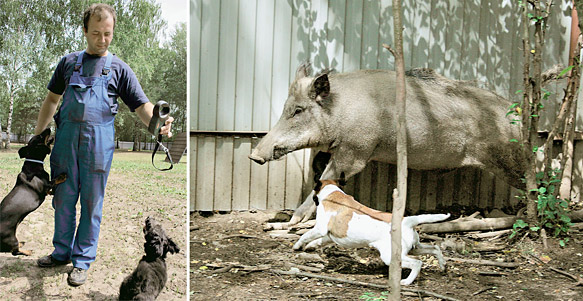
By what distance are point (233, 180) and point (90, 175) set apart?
2.95 meters

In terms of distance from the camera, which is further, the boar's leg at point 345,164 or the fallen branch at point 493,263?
the boar's leg at point 345,164

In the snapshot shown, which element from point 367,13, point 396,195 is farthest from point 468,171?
point 396,195

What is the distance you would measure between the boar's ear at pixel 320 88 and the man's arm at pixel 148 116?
77.1 inches

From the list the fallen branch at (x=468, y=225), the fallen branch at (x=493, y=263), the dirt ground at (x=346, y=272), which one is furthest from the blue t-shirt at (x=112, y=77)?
the fallen branch at (x=468, y=225)

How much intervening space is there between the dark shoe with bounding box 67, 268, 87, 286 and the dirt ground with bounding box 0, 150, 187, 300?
0.11 feet

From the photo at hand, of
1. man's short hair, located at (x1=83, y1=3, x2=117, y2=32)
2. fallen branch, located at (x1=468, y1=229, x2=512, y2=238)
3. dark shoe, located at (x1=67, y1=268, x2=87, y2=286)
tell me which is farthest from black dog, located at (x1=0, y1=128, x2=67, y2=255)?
fallen branch, located at (x1=468, y1=229, x2=512, y2=238)

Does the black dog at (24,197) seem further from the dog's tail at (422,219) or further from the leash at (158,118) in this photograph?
the dog's tail at (422,219)

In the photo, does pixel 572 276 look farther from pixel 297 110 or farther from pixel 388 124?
pixel 297 110

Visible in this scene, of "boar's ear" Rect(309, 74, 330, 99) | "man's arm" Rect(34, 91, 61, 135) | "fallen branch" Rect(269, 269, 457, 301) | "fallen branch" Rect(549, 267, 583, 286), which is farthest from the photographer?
"boar's ear" Rect(309, 74, 330, 99)

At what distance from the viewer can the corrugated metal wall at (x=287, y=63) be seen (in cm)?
588

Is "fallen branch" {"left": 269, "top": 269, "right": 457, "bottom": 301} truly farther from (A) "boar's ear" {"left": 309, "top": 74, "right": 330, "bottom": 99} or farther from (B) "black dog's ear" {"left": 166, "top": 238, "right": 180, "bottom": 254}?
(A) "boar's ear" {"left": 309, "top": 74, "right": 330, "bottom": 99}

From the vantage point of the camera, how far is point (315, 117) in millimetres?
5000

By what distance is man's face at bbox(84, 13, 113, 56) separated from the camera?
312cm

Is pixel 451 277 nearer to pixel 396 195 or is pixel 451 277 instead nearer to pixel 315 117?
pixel 396 195
